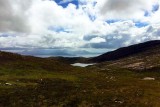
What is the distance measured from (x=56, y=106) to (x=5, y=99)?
11744 millimetres

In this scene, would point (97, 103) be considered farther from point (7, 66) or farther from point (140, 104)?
point (7, 66)

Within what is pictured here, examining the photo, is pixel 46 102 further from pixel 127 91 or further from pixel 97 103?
pixel 127 91

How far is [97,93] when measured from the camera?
63.8 metres

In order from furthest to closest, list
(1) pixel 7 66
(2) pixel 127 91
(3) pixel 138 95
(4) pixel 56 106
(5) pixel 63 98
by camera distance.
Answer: (1) pixel 7 66 < (2) pixel 127 91 < (3) pixel 138 95 < (5) pixel 63 98 < (4) pixel 56 106

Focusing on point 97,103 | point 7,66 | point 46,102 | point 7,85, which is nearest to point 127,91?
point 97,103

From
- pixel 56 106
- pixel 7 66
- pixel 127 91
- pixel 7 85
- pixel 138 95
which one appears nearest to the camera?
pixel 56 106

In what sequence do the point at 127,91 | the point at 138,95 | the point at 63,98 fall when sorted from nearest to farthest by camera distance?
1. the point at 63,98
2. the point at 138,95
3. the point at 127,91

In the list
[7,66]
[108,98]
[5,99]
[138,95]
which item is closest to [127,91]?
[138,95]

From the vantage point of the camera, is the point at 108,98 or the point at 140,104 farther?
the point at 108,98

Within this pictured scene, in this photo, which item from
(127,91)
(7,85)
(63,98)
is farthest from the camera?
(7,85)

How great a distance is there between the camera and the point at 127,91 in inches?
2621

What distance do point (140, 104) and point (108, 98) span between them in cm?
721

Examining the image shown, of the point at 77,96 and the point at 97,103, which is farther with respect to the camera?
the point at 77,96

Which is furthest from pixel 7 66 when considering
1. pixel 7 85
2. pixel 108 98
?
pixel 108 98
